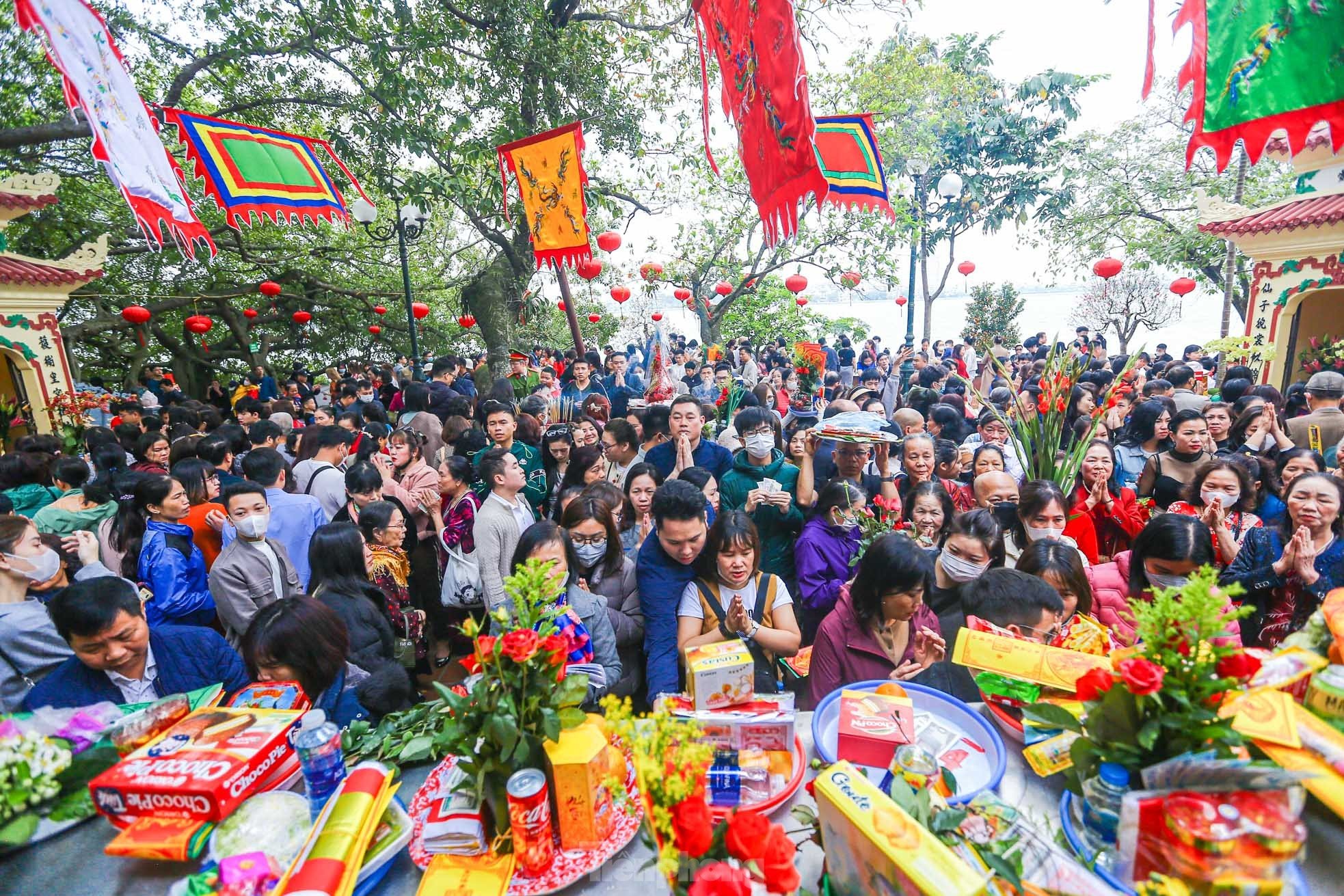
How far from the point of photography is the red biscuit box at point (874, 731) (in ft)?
4.93

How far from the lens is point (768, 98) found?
295 cm

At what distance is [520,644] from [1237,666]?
4.44ft

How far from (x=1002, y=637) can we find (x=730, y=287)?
45.1 ft

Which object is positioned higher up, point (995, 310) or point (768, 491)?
point (995, 310)

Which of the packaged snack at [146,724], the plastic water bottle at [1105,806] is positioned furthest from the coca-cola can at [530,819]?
the plastic water bottle at [1105,806]

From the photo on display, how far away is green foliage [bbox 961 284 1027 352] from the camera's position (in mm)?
18672

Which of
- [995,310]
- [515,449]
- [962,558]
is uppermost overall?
[995,310]

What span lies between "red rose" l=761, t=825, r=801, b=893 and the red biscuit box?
0.50 meters

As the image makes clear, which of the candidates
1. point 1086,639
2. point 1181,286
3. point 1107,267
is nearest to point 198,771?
point 1086,639

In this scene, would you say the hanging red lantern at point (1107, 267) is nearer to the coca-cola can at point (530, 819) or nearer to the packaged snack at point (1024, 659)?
the packaged snack at point (1024, 659)

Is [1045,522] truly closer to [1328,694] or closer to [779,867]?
[1328,694]

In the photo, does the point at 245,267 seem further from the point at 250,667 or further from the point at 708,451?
the point at 250,667

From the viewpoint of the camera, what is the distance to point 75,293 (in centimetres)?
1288

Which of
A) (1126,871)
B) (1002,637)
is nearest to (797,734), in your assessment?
(1002,637)
